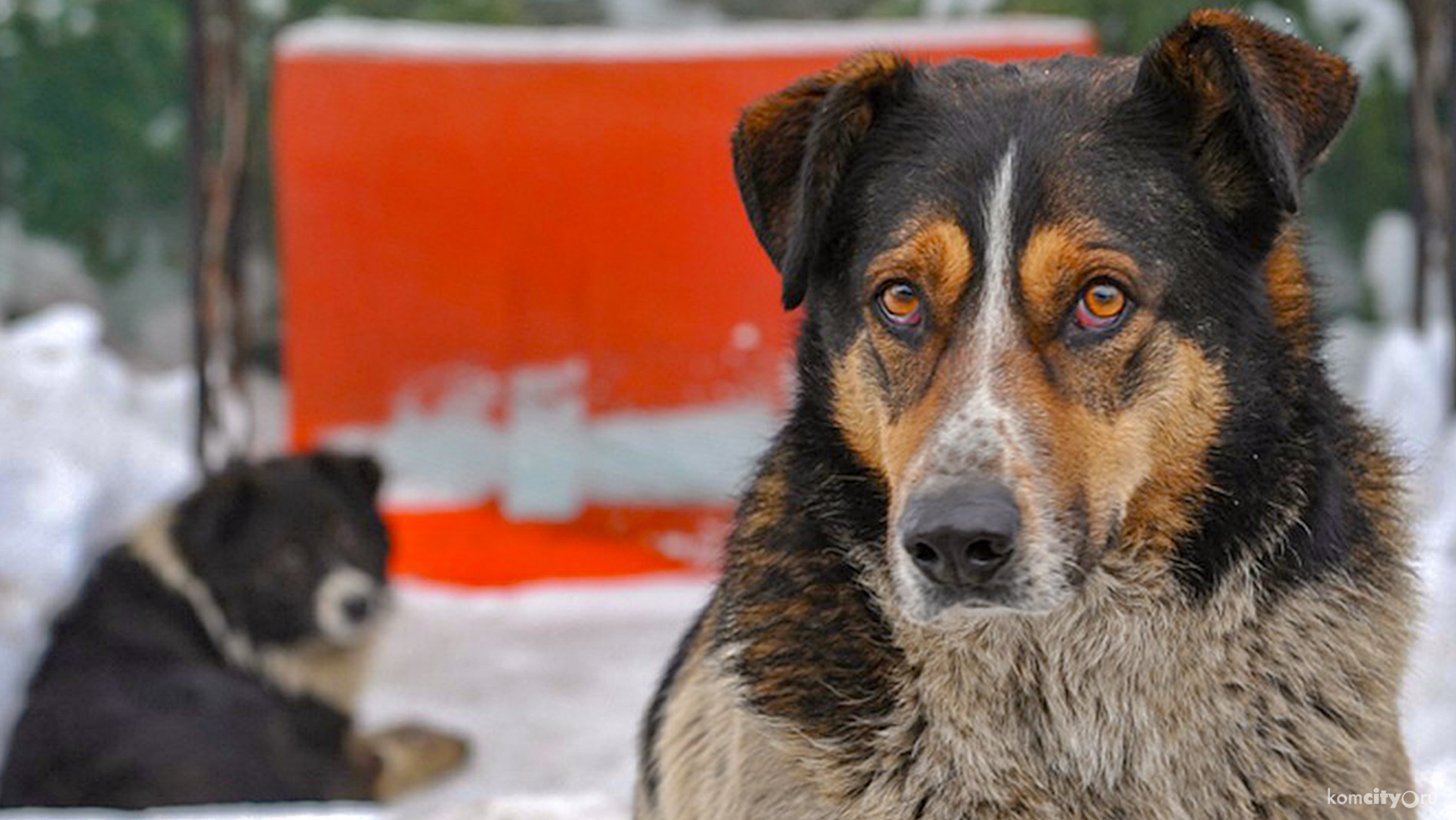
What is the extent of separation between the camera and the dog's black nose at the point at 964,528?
214 centimetres

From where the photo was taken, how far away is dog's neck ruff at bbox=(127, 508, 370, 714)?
21.4ft

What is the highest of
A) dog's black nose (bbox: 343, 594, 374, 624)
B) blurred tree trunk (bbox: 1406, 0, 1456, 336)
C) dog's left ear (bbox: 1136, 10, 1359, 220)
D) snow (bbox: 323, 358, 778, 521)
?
dog's left ear (bbox: 1136, 10, 1359, 220)

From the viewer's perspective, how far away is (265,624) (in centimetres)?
657

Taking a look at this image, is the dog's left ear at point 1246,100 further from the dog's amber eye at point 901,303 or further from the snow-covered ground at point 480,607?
the snow-covered ground at point 480,607

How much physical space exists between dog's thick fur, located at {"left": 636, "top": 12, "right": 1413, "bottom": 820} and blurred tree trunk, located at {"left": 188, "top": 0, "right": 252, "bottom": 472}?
19.3 ft

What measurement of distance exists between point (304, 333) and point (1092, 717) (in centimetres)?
660

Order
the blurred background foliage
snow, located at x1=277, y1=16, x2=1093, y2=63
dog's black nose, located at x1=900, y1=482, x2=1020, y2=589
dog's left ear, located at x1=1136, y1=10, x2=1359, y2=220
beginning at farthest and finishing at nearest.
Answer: the blurred background foliage
snow, located at x1=277, y1=16, x2=1093, y2=63
dog's left ear, located at x1=1136, y1=10, x2=1359, y2=220
dog's black nose, located at x1=900, y1=482, x2=1020, y2=589

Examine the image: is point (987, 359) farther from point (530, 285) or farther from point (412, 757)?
point (530, 285)

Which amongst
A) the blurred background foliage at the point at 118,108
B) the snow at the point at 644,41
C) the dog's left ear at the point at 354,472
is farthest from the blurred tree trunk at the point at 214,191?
the blurred background foliage at the point at 118,108

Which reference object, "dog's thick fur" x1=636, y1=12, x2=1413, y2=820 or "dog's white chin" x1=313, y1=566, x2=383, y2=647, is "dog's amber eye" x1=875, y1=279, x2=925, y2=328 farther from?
"dog's white chin" x1=313, y1=566, x2=383, y2=647

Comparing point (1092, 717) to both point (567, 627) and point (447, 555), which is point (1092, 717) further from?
point (447, 555)

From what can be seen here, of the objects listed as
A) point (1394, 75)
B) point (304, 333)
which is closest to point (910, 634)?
point (304, 333)

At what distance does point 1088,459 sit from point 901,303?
0.32 meters

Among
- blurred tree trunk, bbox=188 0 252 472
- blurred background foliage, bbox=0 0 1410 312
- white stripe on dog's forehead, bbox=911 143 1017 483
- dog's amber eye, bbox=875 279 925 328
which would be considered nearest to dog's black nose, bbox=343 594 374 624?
blurred tree trunk, bbox=188 0 252 472
